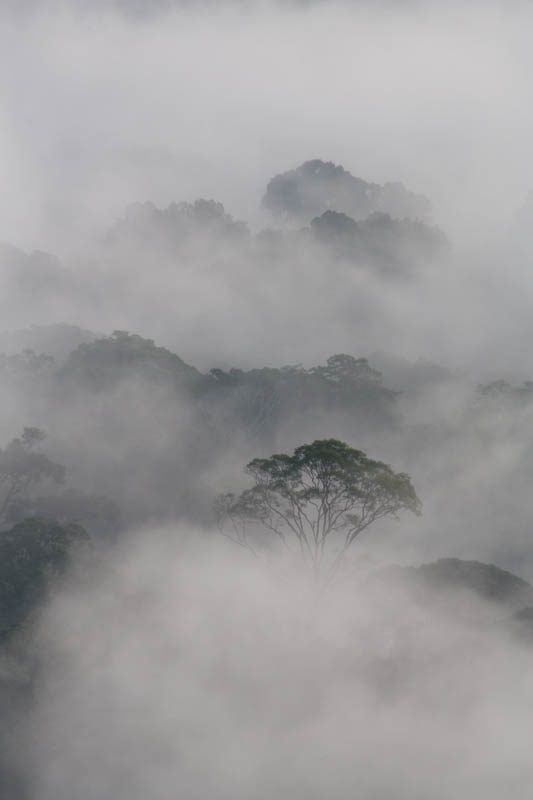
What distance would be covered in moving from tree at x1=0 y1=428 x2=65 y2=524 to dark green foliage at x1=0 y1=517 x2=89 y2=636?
10.9m

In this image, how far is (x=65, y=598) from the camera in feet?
136

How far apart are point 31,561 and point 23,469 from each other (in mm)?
14237

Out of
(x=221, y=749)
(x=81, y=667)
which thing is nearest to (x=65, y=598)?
(x=81, y=667)

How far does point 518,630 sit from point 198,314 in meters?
78.6

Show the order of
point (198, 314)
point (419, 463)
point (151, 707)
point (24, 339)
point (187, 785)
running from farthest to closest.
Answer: point (198, 314), point (24, 339), point (419, 463), point (151, 707), point (187, 785)

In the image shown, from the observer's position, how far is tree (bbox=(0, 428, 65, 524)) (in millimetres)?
57219

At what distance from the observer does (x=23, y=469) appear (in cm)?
5738

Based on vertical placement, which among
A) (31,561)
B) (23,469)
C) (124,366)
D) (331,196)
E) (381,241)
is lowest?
(31,561)

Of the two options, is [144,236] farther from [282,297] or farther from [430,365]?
[430,365]

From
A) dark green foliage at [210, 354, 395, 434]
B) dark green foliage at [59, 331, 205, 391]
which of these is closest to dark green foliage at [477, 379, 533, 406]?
dark green foliage at [210, 354, 395, 434]

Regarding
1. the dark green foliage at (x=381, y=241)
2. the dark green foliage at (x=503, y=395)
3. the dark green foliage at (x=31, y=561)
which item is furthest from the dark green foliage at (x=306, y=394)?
the dark green foliage at (x=381, y=241)

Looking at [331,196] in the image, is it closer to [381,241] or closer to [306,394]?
[381,241]

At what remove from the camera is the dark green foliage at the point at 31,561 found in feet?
140

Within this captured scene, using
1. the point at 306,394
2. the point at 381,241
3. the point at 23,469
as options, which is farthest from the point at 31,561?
the point at 381,241
